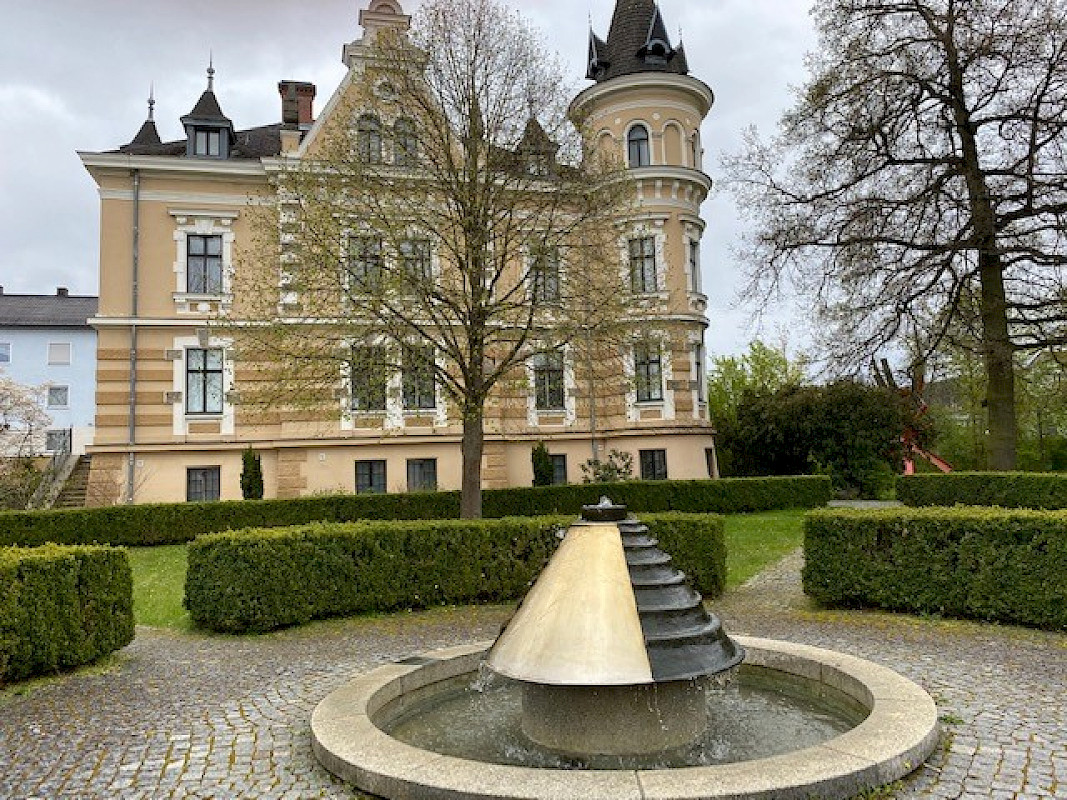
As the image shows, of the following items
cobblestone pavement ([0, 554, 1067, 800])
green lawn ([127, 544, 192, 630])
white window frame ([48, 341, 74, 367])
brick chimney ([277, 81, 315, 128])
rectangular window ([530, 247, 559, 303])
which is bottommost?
cobblestone pavement ([0, 554, 1067, 800])

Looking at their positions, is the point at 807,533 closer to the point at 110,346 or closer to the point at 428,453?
the point at 428,453

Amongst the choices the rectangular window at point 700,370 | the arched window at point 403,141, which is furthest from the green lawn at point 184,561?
the arched window at point 403,141

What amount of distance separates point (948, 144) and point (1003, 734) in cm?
1997

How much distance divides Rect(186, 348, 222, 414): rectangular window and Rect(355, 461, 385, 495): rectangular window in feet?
16.1

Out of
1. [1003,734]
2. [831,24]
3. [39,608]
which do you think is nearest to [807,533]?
[1003,734]

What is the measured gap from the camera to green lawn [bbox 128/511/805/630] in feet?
41.3

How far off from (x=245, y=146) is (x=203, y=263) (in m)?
5.21

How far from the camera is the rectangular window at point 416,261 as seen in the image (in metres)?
15.3

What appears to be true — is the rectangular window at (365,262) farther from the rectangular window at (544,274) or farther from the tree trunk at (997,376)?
the tree trunk at (997,376)

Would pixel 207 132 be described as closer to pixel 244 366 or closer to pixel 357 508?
pixel 244 366

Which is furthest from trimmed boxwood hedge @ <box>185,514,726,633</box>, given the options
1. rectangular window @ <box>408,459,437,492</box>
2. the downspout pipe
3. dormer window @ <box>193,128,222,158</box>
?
dormer window @ <box>193,128,222,158</box>

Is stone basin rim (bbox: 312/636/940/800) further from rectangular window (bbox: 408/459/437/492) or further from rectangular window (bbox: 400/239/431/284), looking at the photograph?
rectangular window (bbox: 408/459/437/492)

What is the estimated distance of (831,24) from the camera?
864 inches

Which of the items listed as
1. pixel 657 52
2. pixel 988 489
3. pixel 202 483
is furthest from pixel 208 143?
pixel 988 489
